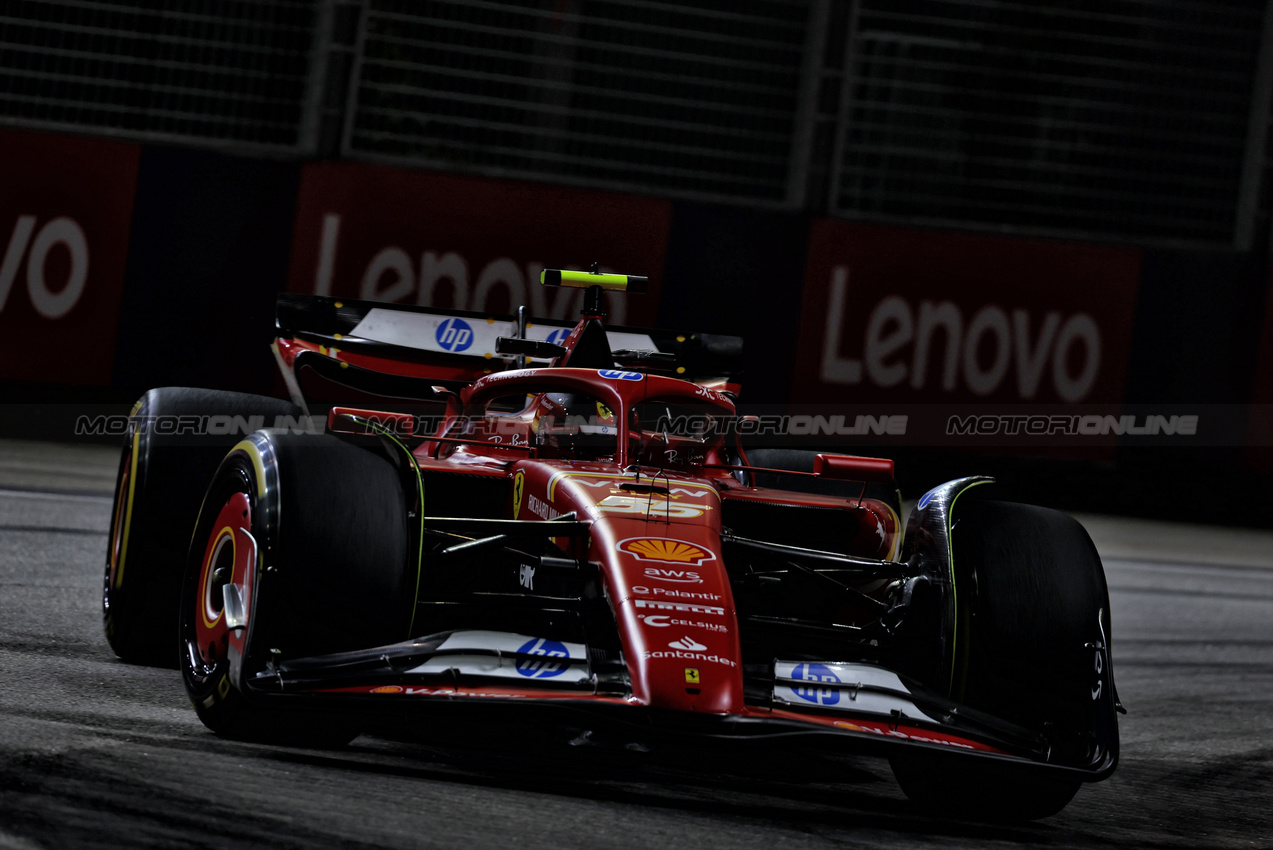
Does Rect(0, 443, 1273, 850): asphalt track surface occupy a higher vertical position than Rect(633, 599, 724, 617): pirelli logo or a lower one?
lower

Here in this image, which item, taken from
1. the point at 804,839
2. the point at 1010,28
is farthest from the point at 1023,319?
the point at 804,839

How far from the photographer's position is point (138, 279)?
11594 millimetres

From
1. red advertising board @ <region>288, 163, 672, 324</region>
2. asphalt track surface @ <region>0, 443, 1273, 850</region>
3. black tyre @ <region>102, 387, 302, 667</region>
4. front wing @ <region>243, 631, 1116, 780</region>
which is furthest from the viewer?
red advertising board @ <region>288, 163, 672, 324</region>

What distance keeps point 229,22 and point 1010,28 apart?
661cm

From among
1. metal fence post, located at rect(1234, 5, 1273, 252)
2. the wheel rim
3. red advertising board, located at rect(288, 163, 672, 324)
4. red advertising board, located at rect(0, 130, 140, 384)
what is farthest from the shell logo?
metal fence post, located at rect(1234, 5, 1273, 252)

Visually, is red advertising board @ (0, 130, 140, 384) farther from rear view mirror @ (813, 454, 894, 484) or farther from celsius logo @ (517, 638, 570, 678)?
celsius logo @ (517, 638, 570, 678)

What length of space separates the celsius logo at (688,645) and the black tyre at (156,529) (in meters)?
1.86

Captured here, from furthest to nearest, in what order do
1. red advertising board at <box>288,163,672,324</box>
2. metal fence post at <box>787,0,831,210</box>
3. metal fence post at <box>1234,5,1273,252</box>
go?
1. metal fence post at <box>1234,5,1273,252</box>
2. metal fence post at <box>787,0,831,210</box>
3. red advertising board at <box>288,163,672,324</box>

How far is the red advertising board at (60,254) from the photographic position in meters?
11.4

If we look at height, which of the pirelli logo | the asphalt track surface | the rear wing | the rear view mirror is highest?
the rear wing

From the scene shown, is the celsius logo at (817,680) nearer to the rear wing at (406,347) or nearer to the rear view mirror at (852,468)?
the rear view mirror at (852,468)

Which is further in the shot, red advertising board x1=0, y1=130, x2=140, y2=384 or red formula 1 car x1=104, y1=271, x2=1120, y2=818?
red advertising board x1=0, y1=130, x2=140, y2=384

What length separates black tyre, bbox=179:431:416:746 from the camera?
340 centimetres

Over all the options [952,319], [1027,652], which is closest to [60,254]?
[952,319]
